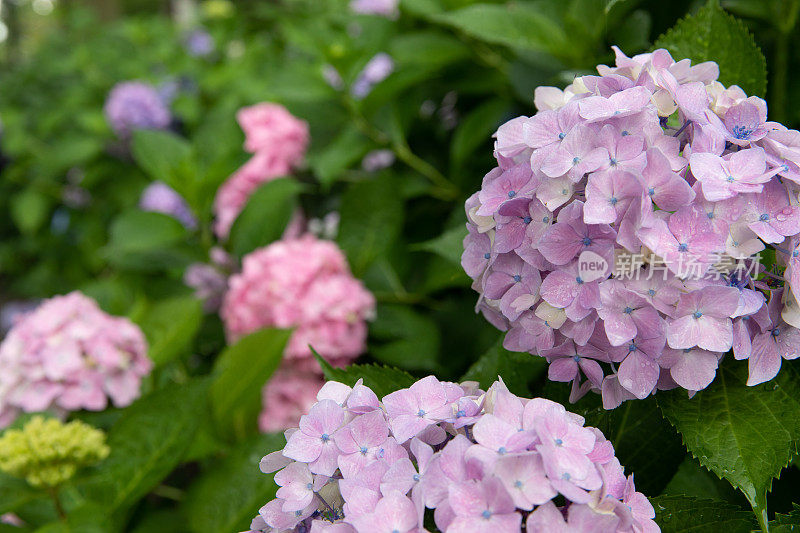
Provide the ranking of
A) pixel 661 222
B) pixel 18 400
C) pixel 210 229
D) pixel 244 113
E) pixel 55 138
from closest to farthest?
pixel 661 222 < pixel 18 400 < pixel 210 229 < pixel 244 113 < pixel 55 138

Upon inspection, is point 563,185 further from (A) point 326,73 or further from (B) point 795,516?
(A) point 326,73

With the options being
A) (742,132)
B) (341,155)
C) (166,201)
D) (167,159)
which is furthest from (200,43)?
(742,132)

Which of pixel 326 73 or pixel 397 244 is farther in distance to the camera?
pixel 326 73

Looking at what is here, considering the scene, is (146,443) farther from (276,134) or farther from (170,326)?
(276,134)

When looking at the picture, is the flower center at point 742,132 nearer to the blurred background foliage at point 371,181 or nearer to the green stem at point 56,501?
the blurred background foliage at point 371,181

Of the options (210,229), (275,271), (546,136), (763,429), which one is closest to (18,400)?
(275,271)

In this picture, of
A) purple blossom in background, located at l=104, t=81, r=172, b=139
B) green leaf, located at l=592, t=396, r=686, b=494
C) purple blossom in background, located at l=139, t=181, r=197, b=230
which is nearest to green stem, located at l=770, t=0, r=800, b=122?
green leaf, located at l=592, t=396, r=686, b=494

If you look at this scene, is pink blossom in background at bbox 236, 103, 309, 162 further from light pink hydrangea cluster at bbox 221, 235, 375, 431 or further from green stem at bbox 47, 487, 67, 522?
green stem at bbox 47, 487, 67, 522

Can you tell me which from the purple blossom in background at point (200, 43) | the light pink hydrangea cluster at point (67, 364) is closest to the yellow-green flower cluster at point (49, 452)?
the light pink hydrangea cluster at point (67, 364)
